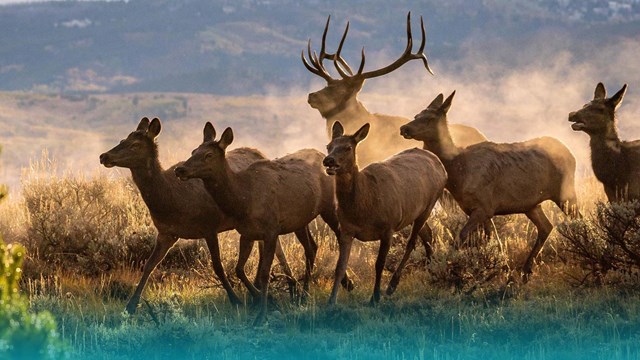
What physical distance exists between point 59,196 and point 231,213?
7080 millimetres

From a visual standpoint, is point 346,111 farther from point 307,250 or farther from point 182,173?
point 182,173

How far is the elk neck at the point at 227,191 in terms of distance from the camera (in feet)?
38.9

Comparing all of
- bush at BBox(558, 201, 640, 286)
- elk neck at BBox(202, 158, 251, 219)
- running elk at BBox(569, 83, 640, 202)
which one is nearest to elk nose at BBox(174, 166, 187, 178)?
elk neck at BBox(202, 158, 251, 219)

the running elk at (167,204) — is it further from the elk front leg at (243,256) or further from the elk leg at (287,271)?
the elk leg at (287,271)

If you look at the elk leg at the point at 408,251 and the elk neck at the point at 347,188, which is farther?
the elk leg at the point at 408,251

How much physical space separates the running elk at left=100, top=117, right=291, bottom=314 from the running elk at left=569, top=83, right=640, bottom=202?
437 cm

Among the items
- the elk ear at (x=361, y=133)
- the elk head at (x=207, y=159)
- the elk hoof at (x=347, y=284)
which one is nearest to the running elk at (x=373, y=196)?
the elk ear at (x=361, y=133)

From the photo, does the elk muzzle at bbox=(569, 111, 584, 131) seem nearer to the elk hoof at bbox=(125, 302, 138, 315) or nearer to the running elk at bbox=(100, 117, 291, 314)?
the running elk at bbox=(100, 117, 291, 314)

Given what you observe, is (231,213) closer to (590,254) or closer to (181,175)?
(181,175)

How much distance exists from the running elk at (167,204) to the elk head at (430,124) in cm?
282

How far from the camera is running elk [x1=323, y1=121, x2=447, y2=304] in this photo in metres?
11.9

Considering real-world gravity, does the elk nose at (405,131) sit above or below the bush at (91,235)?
above

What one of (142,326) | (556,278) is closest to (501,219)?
(556,278)

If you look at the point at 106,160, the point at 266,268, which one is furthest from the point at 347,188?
the point at 106,160
